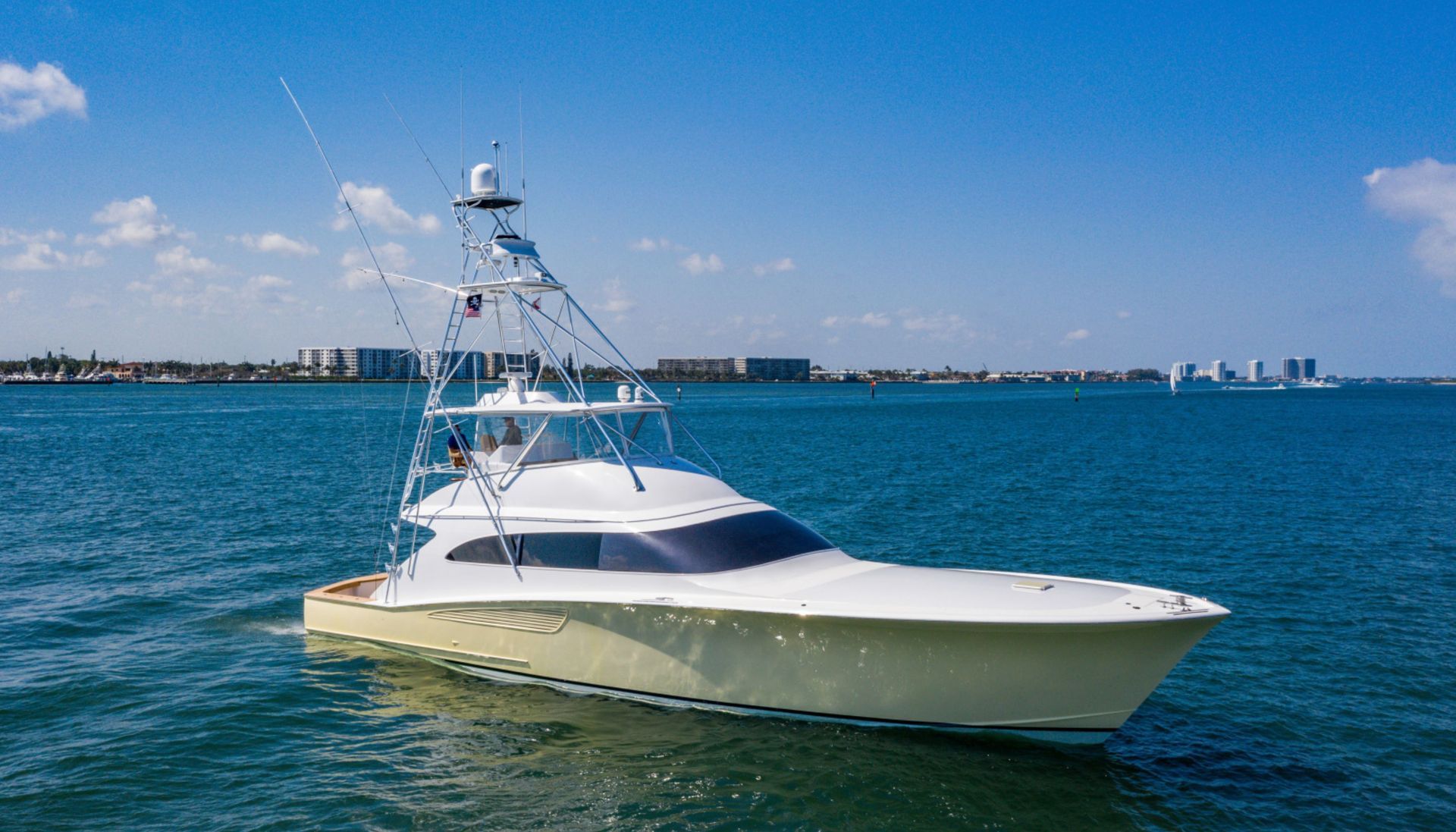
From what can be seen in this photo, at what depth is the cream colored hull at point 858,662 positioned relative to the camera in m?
9.37

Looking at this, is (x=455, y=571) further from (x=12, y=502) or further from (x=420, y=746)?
(x=12, y=502)

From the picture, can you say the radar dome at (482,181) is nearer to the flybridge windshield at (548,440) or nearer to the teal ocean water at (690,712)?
the flybridge windshield at (548,440)

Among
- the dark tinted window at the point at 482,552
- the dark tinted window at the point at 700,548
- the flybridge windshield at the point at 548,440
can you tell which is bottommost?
the dark tinted window at the point at 482,552

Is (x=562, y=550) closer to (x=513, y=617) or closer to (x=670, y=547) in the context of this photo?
(x=513, y=617)

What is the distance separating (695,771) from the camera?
10000mm

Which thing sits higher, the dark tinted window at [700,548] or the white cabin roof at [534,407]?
the white cabin roof at [534,407]

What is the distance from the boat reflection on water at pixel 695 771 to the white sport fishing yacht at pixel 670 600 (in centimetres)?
37

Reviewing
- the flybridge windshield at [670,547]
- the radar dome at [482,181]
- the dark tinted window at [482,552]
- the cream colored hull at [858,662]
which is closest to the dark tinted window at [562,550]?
the flybridge windshield at [670,547]

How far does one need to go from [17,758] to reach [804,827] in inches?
367

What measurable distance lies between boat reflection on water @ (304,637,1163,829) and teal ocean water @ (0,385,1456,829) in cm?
3

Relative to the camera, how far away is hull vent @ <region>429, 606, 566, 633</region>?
37.5ft

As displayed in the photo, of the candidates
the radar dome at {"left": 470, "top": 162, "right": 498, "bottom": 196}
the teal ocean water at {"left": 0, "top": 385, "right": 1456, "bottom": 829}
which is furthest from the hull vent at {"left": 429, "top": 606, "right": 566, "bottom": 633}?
the radar dome at {"left": 470, "top": 162, "right": 498, "bottom": 196}

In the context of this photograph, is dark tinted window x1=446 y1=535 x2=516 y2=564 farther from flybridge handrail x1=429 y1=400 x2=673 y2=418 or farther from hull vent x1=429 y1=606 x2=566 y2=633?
flybridge handrail x1=429 y1=400 x2=673 y2=418

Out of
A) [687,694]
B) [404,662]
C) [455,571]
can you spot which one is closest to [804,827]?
[687,694]
